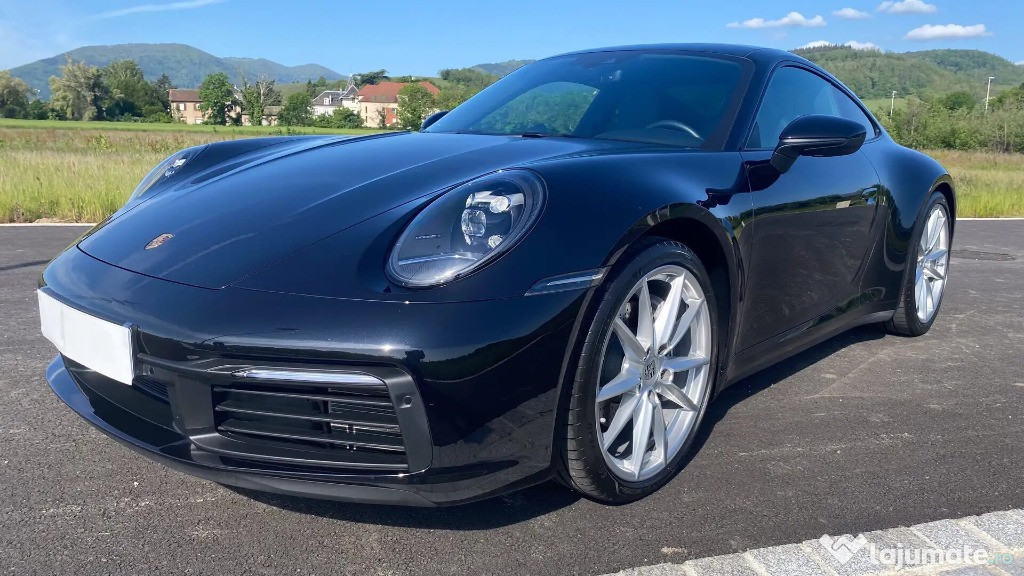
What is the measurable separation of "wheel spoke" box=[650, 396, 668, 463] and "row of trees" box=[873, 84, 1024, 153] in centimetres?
4647

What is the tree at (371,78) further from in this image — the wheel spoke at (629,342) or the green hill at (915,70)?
the wheel spoke at (629,342)

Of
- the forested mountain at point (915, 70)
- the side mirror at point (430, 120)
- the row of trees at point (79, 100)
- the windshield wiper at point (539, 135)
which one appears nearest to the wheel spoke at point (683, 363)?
the windshield wiper at point (539, 135)

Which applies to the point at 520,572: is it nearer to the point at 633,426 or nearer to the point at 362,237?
the point at 633,426

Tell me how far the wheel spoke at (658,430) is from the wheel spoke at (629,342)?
16cm

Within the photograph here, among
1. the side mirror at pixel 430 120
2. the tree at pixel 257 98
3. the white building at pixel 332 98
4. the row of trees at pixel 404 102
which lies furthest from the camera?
the white building at pixel 332 98

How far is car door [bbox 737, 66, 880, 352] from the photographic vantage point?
2617 mm

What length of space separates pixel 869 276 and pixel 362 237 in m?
2.45

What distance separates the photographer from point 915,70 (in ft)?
360

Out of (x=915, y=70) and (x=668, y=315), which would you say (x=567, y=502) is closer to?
(x=668, y=315)

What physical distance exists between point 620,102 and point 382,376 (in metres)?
1.79

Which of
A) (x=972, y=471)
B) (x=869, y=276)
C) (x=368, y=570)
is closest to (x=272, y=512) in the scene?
(x=368, y=570)

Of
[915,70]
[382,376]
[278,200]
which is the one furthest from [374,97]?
[382,376]

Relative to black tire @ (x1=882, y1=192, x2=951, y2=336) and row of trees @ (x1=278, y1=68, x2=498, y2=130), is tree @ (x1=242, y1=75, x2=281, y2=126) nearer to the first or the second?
row of trees @ (x1=278, y1=68, x2=498, y2=130)

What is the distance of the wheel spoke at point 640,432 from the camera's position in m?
2.14
